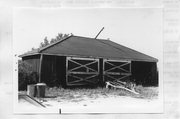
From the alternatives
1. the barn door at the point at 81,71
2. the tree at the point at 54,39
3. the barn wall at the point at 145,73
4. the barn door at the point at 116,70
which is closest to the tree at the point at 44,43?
the tree at the point at 54,39

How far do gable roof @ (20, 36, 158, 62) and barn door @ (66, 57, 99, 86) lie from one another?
0.09 feet

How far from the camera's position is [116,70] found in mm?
1528

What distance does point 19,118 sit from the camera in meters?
1.51

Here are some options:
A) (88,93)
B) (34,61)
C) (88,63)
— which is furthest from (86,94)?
(34,61)

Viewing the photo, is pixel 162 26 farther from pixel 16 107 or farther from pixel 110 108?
pixel 16 107

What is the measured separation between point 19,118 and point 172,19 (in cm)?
83

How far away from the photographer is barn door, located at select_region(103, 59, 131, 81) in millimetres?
1522

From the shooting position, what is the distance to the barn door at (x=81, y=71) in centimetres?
151

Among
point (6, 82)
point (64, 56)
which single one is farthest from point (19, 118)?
point (64, 56)

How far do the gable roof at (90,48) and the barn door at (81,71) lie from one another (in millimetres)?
28

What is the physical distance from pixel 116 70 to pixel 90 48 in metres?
0.16

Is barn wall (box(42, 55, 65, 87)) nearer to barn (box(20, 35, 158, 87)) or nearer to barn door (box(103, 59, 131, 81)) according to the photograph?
barn (box(20, 35, 158, 87))

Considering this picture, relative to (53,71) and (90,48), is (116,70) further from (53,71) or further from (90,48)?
(53,71)

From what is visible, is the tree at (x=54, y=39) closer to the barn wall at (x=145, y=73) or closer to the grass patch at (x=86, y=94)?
the grass patch at (x=86, y=94)
